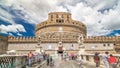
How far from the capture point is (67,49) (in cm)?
6481

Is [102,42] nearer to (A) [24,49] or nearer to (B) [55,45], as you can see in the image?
(B) [55,45]

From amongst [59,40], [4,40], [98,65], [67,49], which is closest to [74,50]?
[67,49]

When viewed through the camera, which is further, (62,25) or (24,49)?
(62,25)

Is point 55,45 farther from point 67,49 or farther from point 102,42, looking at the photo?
point 102,42

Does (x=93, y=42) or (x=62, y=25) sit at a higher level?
(x=62, y=25)

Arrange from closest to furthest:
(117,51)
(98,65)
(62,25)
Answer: (98,65)
(117,51)
(62,25)

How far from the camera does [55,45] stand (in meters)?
65.1

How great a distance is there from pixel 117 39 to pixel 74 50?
56.0ft

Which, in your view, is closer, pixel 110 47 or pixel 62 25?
pixel 110 47

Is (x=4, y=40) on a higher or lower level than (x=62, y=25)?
lower

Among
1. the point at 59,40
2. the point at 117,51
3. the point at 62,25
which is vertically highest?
the point at 62,25

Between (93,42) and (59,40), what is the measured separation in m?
12.8

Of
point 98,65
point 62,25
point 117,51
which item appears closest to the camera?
point 98,65

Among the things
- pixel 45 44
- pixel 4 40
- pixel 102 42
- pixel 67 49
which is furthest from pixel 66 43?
pixel 4 40
